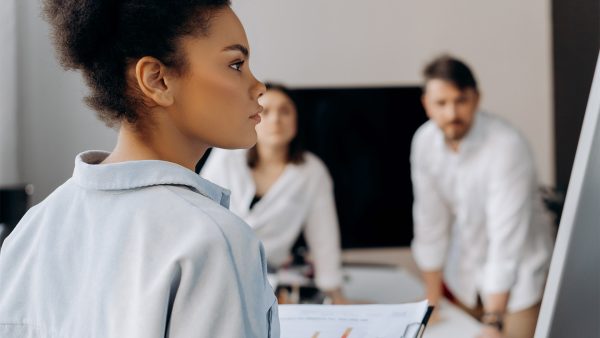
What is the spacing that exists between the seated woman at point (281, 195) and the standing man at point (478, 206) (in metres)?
0.29

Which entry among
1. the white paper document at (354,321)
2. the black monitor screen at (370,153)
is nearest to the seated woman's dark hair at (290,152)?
the black monitor screen at (370,153)

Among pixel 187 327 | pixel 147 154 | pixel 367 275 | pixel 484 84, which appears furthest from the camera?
pixel 484 84

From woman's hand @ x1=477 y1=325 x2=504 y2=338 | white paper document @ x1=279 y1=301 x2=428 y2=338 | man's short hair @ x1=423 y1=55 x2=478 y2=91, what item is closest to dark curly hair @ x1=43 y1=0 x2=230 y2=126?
white paper document @ x1=279 y1=301 x2=428 y2=338

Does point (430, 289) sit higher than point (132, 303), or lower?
lower

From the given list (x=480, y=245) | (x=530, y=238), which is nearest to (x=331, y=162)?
(x=480, y=245)

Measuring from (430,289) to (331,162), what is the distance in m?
1.01

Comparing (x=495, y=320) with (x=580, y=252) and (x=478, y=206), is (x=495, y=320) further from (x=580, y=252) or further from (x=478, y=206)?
(x=580, y=252)

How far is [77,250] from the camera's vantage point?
1.67 ft

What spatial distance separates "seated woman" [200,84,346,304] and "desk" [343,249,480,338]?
0.15m

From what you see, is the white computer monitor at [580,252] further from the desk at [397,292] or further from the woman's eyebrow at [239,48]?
the desk at [397,292]

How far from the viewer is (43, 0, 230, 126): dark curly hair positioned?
54cm

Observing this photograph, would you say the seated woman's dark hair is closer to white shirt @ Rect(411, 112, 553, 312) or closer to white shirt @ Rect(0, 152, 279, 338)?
white shirt @ Rect(411, 112, 553, 312)

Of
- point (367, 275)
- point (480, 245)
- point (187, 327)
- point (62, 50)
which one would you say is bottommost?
point (367, 275)

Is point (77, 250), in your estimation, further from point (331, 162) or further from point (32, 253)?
point (331, 162)
